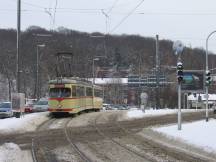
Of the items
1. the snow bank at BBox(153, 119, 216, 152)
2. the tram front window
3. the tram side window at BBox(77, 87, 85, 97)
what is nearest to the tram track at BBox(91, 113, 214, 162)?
the snow bank at BBox(153, 119, 216, 152)

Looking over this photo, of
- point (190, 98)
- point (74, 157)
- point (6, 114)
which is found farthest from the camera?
point (190, 98)

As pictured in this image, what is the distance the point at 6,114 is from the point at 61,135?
22.5 metres

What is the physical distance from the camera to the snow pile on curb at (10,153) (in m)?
17.0

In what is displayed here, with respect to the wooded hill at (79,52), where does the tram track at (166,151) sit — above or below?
below

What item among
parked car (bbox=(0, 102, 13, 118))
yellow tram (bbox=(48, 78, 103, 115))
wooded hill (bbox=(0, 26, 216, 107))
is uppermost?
wooded hill (bbox=(0, 26, 216, 107))

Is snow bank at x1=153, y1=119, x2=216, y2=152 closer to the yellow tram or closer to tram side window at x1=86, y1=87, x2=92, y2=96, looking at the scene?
the yellow tram

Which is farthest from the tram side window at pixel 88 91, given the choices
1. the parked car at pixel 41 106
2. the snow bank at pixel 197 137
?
the snow bank at pixel 197 137

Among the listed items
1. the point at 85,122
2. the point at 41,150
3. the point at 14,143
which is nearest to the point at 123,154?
the point at 41,150

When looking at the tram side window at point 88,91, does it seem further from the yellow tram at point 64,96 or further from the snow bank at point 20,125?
the snow bank at point 20,125

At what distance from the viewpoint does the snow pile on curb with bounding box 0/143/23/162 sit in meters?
17.0

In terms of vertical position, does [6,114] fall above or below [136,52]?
below

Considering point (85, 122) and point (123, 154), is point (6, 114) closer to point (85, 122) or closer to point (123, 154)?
point (85, 122)

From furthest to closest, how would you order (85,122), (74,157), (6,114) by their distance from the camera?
(6,114), (85,122), (74,157)

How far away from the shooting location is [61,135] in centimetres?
2684
